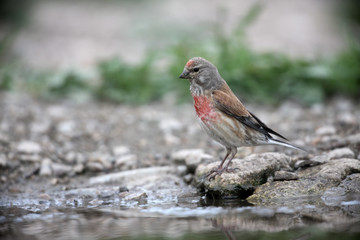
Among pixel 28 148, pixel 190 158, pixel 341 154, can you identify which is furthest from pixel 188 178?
pixel 28 148

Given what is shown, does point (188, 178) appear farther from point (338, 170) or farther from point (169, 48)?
point (169, 48)

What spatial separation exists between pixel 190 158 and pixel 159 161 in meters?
0.52

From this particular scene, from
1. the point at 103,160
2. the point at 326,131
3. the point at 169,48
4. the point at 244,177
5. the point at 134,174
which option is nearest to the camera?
the point at 244,177

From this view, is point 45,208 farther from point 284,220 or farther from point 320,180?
point 320,180

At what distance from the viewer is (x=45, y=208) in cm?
383

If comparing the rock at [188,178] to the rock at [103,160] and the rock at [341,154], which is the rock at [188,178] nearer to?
the rock at [103,160]

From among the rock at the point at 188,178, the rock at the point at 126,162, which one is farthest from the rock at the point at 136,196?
the rock at the point at 126,162

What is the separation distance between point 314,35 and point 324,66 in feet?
16.4

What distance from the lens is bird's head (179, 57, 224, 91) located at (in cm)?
418

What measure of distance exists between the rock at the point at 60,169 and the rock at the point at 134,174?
31cm

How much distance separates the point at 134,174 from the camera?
4500 mm

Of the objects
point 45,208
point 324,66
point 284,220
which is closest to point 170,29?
point 324,66

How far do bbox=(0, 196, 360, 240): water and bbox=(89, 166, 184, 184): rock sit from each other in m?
0.57

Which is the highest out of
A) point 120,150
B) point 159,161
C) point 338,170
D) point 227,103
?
point 227,103
